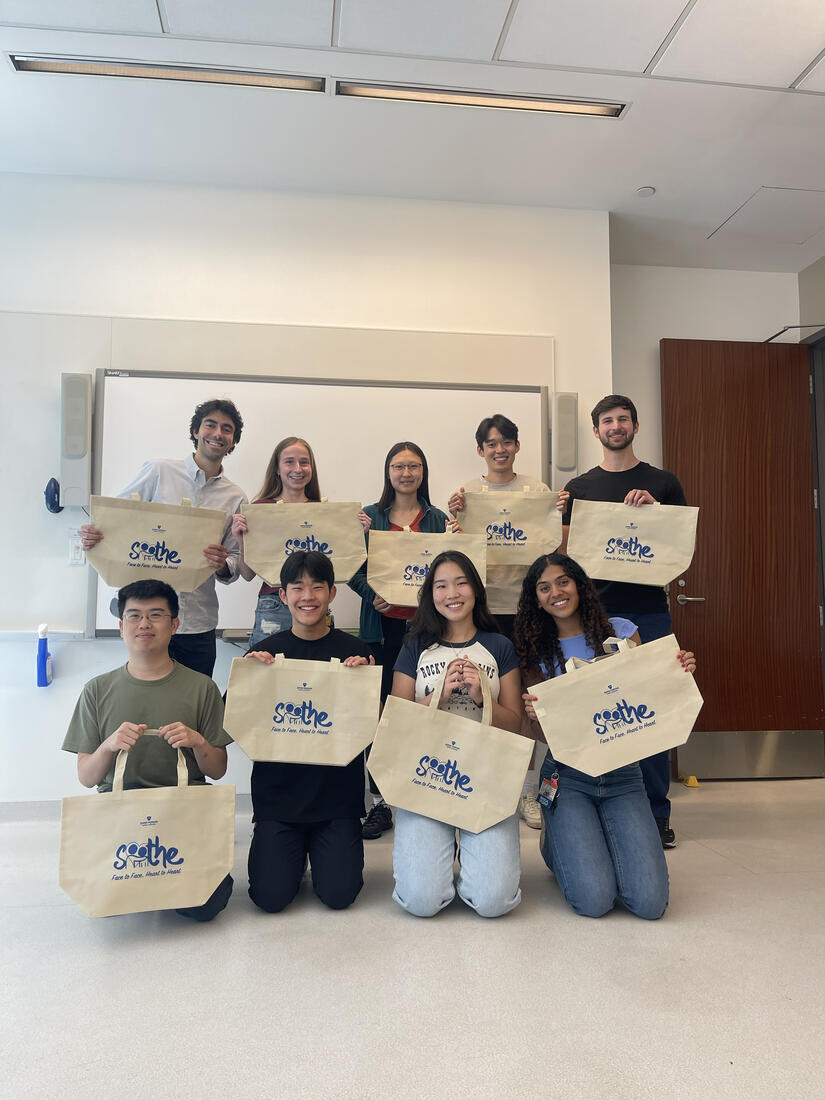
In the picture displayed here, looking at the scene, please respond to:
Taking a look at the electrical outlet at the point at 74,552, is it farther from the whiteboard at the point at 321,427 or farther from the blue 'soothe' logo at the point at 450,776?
the blue 'soothe' logo at the point at 450,776

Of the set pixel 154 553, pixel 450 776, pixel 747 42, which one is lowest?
pixel 450 776

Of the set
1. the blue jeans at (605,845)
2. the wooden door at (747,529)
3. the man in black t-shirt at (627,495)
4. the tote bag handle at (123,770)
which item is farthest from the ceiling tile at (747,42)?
the tote bag handle at (123,770)

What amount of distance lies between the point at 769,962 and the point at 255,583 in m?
2.44

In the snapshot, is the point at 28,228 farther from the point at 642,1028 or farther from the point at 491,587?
the point at 642,1028

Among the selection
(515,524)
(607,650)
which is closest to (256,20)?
(515,524)

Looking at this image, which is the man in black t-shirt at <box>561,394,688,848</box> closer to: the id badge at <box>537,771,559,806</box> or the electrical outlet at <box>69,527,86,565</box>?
the id badge at <box>537,771,559,806</box>

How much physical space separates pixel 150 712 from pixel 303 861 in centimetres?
63

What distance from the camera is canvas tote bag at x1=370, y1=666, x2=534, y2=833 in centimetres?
205

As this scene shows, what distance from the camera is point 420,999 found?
1646 mm

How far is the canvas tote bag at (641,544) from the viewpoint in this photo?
2.62 m

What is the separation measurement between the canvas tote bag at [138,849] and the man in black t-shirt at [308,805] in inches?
9.6

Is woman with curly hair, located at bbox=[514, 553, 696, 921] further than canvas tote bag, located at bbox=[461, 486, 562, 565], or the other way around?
canvas tote bag, located at bbox=[461, 486, 562, 565]

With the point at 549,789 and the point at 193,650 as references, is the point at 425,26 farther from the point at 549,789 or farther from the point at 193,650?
the point at 549,789

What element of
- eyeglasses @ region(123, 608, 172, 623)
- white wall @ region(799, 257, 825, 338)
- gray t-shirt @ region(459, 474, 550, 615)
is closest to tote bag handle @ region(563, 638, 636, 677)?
gray t-shirt @ region(459, 474, 550, 615)
